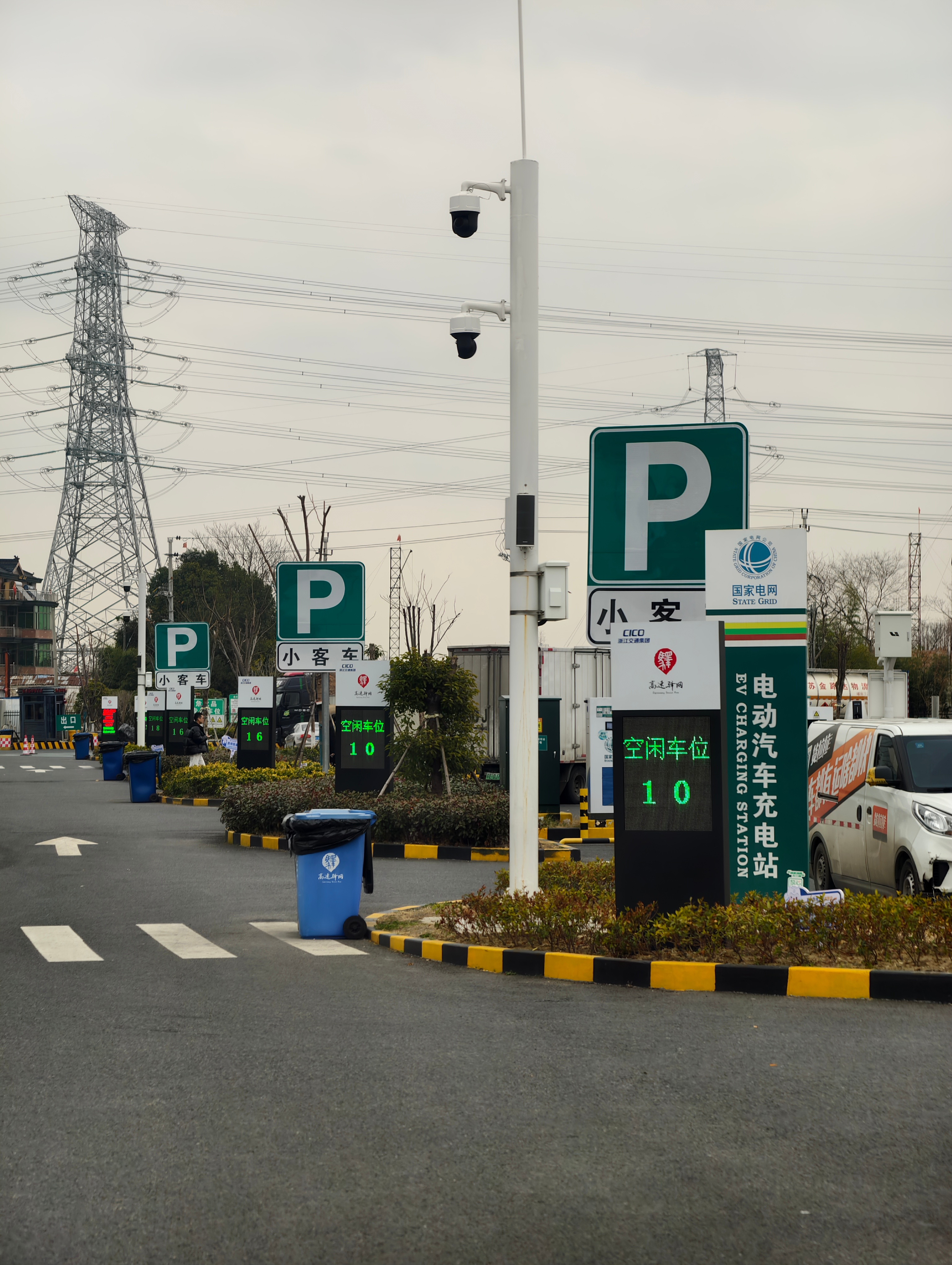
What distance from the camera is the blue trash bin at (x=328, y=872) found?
11.7 meters

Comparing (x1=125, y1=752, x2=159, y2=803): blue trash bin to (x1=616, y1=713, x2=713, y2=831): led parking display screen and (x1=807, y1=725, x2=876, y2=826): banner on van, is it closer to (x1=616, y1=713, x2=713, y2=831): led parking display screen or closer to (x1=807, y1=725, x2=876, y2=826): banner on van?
(x1=807, y1=725, x2=876, y2=826): banner on van

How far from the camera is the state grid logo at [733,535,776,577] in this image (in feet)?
36.5

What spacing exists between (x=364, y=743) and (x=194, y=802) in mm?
9817

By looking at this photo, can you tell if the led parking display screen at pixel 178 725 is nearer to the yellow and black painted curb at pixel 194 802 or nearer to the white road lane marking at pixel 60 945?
the yellow and black painted curb at pixel 194 802

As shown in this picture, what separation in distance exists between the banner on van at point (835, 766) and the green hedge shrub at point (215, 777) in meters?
13.5

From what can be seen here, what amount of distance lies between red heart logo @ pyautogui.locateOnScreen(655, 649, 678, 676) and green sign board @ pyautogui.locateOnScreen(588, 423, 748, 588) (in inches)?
73.8

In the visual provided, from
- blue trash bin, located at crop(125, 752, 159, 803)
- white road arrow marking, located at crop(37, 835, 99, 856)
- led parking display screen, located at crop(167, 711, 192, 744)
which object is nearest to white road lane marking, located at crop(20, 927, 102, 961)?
white road arrow marking, located at crop(37, 835, 99, 856)

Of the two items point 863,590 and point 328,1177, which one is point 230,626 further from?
point 328,1177

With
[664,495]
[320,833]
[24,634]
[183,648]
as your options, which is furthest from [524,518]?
[24,634]

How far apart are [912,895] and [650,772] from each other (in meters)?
2.97

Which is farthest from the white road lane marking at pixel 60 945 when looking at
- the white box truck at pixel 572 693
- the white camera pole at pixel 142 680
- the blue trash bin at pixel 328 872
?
the white camera pole at pixel 142 680

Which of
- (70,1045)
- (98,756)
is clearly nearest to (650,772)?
(70,1045)

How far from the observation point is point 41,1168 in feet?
16.8

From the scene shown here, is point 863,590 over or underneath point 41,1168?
over
